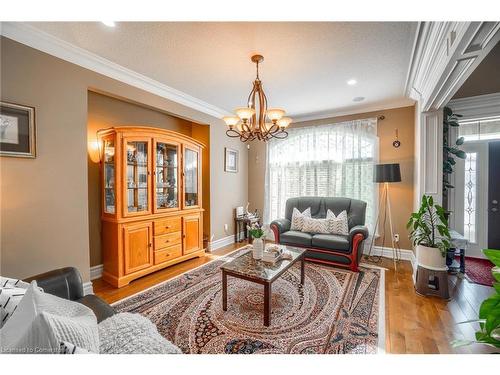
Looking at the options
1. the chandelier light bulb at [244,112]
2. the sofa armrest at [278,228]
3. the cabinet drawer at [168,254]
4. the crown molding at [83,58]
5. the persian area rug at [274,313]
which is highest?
the crown molding at [83,58]

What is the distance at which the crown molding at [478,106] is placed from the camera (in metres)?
3.25

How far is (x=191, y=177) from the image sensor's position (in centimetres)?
379

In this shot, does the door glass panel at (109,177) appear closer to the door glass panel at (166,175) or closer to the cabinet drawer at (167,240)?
the door glass panel at (166,175)

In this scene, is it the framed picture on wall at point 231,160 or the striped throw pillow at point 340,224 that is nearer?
the striped throw pillow at point 340,224

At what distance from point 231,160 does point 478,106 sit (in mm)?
4115

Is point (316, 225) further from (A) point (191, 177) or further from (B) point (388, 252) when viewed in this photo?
(A) point (191, 177)

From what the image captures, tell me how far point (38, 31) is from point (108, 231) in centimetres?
216

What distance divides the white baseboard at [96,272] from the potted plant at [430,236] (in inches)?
158

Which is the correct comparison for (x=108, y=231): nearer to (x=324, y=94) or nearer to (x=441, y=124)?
(x=324, y=94)

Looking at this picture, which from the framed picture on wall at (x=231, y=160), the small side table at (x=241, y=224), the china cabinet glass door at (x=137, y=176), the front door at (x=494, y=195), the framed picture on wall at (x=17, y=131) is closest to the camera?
the framed picture on wall at (x=17, y=131)

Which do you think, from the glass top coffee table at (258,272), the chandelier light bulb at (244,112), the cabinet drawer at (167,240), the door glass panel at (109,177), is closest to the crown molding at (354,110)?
the chandelier light bulb at (244,112)

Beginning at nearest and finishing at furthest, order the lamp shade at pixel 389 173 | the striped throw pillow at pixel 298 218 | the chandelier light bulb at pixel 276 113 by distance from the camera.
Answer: the chandelier light bulb at pixel 276 113
the lamp shade at pixel 389 173
the striped throw pillow at pixel 298 218

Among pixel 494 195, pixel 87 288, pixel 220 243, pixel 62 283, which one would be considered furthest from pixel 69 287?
pixel 494 195

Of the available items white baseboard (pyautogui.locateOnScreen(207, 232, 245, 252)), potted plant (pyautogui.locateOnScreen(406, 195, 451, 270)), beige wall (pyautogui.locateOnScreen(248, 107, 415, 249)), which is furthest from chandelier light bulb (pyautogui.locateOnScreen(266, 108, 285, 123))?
white baseboard (pyautogui.locateOnScreen(207, 232, 245, 252))
